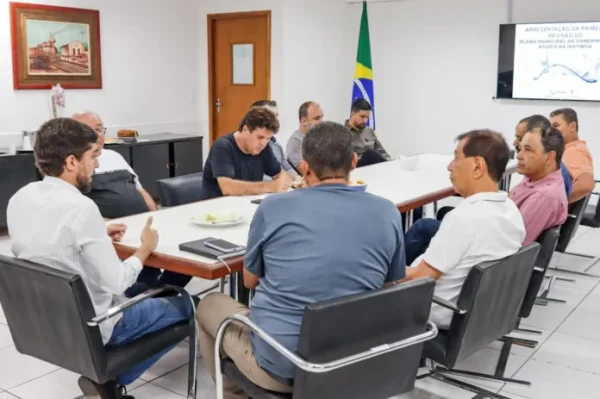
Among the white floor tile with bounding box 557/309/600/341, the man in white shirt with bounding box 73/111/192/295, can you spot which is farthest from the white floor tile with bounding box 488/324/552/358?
the man in white shirt with bounding box 73/111/192/295

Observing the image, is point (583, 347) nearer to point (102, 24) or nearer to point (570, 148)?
point (570, 148)

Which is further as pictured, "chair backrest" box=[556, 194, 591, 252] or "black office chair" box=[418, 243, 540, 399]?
"chair backrest" box=[556, 194, 591, 252]

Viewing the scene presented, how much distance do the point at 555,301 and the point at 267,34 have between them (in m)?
4.66

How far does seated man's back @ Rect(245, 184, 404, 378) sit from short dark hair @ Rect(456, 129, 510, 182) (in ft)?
2.21

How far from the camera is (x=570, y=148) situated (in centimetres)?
443

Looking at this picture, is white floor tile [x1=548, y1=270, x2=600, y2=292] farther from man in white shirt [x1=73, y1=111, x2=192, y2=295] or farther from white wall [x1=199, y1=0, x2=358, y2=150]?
white wall [x1=199, y1=0, x2=358, y2=150]

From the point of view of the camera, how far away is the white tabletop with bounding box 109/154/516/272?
257cm

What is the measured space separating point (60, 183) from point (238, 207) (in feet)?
3.79

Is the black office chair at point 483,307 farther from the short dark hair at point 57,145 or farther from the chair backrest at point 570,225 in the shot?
the chair backrest at point 570,225

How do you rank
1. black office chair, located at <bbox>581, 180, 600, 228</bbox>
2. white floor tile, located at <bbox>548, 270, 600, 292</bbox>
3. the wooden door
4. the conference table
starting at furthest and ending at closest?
the wooden door → black office chair, located at <bbox>581, 180, 600, 228</bbox> → white floor tile, located at <bbox>548, 270, 600, 292</bbox> → the conference table

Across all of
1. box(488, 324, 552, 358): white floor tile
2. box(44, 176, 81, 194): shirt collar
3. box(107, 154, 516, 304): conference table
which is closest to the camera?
box(44, 176, 81, 194): shirt collar

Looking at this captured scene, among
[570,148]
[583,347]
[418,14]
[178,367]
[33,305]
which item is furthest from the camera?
[418,14]

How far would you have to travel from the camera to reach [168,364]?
305 centimetres

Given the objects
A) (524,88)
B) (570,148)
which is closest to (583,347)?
(570,148)
